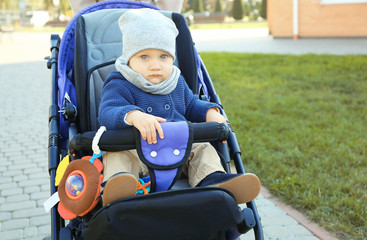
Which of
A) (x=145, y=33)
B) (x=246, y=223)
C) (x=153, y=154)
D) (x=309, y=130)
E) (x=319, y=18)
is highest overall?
(x=145, y=33)

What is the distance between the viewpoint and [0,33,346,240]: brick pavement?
353 cm

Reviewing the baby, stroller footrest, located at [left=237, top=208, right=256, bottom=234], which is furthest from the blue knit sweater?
stroller footrest, located at [left=237, top=208, right=256, bottom=234]

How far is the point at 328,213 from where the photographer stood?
3547 mm

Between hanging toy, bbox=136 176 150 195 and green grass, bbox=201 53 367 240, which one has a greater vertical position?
hanging toy, bbox=136 176 150 195

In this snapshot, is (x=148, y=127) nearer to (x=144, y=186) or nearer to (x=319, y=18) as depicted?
(x=144, y=186)

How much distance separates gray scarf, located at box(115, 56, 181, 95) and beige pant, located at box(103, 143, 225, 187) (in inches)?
14.2

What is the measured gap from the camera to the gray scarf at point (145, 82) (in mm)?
2477

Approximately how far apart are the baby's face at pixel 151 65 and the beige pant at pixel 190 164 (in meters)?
0.43

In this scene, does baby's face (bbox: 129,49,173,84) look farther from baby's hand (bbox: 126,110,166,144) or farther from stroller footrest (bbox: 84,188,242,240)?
stroller footrest (bbox: 84,188,242,240)

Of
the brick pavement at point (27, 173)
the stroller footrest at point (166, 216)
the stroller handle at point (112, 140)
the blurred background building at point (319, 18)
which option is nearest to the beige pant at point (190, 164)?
the stroller handle at point (112, 140)

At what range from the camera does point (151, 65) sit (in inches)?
97.1

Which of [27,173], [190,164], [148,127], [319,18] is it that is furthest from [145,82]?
[319,18]

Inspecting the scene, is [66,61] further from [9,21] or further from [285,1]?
[9,21]

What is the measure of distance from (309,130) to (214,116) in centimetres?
303
